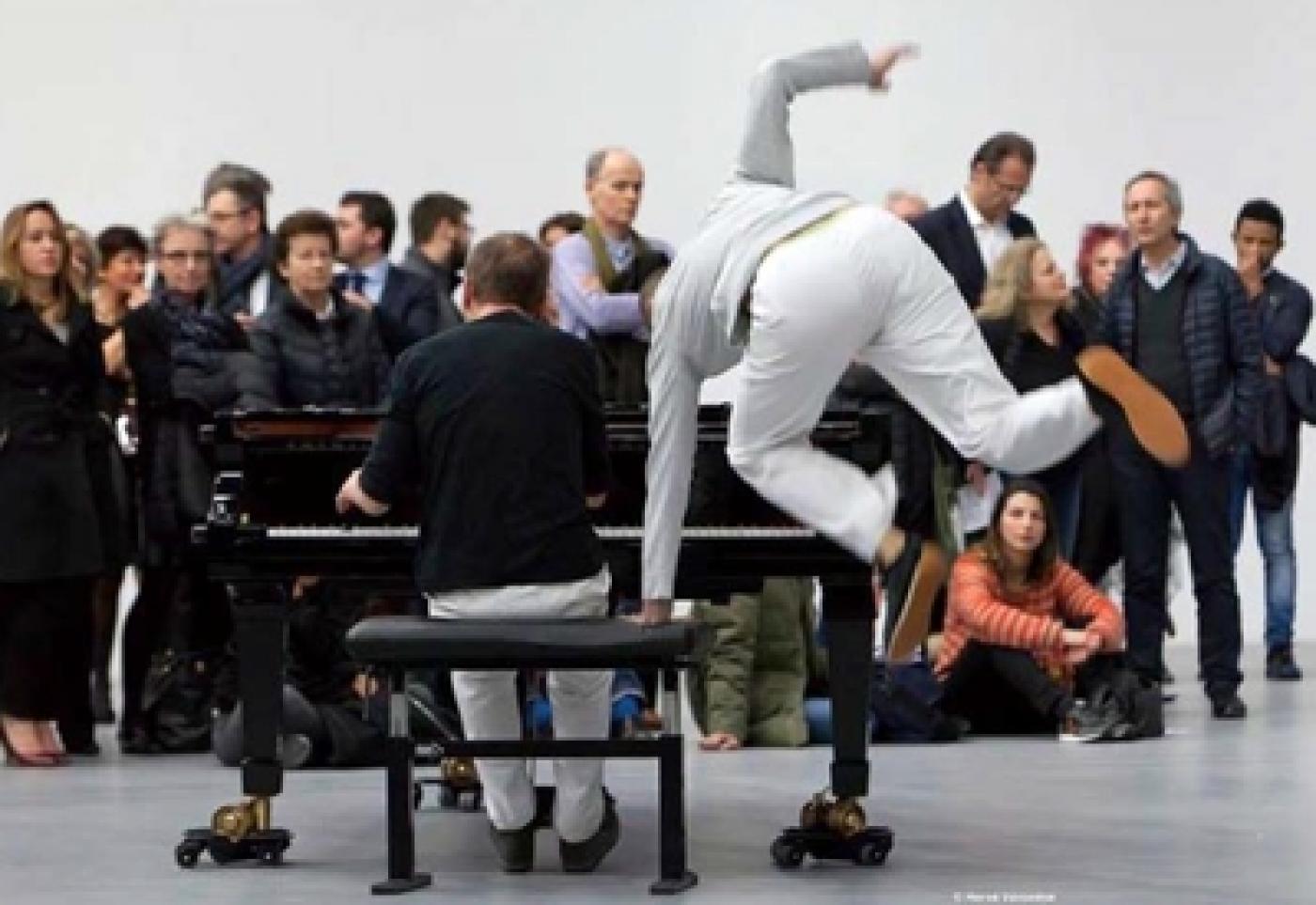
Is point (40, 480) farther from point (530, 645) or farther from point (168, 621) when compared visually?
point (530, 645)

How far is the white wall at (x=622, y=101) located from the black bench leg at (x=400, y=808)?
7576 mm

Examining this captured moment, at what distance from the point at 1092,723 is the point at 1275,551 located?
280 cm

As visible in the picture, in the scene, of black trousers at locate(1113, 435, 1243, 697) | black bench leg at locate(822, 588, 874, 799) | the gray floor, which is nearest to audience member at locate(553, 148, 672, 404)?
the gray floor

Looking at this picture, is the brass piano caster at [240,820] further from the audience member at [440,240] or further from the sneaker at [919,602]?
the audience member at [440,240]

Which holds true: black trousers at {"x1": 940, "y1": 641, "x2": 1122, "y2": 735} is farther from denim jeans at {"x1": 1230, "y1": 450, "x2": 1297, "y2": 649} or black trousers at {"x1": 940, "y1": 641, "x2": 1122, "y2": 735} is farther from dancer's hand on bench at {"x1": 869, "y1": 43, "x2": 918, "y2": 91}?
dancer's hand on bench at {"x1": 869, "y1": 43, "x2": 918, "y2": 91}

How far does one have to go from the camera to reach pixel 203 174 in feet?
48.5

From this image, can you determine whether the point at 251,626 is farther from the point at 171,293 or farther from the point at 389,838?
the point at 171,293

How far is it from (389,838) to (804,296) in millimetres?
1473

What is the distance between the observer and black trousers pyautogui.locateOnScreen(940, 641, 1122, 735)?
10.9 meters

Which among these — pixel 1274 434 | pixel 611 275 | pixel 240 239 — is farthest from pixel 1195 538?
pixel 240 239

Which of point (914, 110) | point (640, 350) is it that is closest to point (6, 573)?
point (640, 350)

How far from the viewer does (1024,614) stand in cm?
1088

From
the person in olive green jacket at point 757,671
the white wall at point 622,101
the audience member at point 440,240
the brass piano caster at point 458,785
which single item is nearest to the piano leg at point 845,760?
the brass piano caster at point 458,785

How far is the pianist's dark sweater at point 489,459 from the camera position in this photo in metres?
7.55
